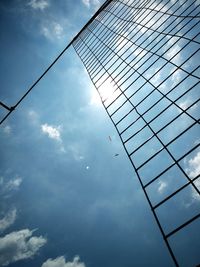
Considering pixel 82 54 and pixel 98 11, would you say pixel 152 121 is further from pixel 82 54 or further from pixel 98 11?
pixel 98 11

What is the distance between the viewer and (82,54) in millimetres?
9828

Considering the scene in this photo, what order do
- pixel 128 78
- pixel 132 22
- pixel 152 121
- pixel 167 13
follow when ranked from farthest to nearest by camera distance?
pixel 132 22, pixel 167 13, pixel 128 78, pixel 152 121

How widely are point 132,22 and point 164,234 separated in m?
7.52

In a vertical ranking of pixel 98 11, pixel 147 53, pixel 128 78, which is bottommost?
pixel 128 78

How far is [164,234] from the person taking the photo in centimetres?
383

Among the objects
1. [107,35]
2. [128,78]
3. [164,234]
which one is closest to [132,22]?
[107,35]

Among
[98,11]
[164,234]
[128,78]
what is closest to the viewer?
[164,234]

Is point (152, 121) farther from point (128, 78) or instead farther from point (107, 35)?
point (107, 35)

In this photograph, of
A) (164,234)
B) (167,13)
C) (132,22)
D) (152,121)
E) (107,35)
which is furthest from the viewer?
(107,35)

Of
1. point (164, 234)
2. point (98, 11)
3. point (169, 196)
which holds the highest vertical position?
point (98, 11)

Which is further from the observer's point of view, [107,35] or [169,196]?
[107,35]

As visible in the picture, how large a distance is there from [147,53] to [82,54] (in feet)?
11.8

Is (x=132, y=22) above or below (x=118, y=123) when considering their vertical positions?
above

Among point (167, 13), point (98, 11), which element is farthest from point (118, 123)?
point (98, 11)
